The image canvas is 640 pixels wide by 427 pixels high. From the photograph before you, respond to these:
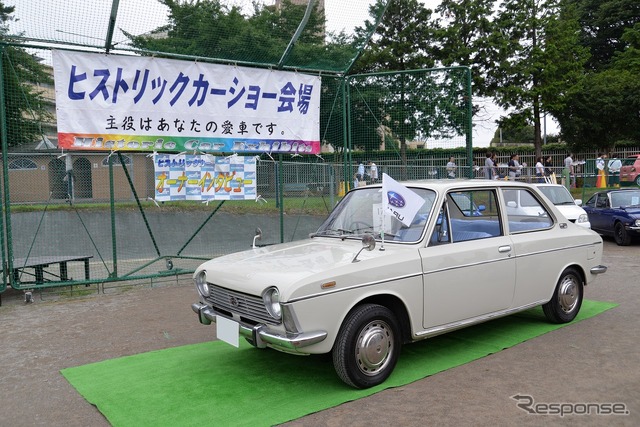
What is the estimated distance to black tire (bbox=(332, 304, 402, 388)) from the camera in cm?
410

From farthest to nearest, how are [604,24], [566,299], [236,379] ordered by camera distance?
[604,24] → [566,299] → [236,379]

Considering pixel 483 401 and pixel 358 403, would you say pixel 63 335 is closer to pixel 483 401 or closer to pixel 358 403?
pixel 358 403

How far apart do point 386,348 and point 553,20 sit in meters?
29.9

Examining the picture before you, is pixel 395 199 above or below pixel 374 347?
above

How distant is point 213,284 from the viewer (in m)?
4.70

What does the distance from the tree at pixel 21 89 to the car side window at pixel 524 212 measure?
6389 mm

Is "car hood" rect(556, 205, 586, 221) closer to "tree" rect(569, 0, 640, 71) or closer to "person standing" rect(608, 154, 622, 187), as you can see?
"person standing" rect(608, 154, 622, 187)

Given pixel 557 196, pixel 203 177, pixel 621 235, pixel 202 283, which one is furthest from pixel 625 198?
pixel 202 283

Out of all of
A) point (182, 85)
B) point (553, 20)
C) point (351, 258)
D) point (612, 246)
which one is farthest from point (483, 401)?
point (553, 20)

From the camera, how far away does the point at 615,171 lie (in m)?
20.8

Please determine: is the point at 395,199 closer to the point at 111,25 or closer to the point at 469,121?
the point at 111,25

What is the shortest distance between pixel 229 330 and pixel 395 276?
4.70 ft

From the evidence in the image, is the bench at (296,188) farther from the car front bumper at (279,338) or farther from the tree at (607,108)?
the tree at (607,108)

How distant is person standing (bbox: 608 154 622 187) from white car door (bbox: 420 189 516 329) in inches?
704
